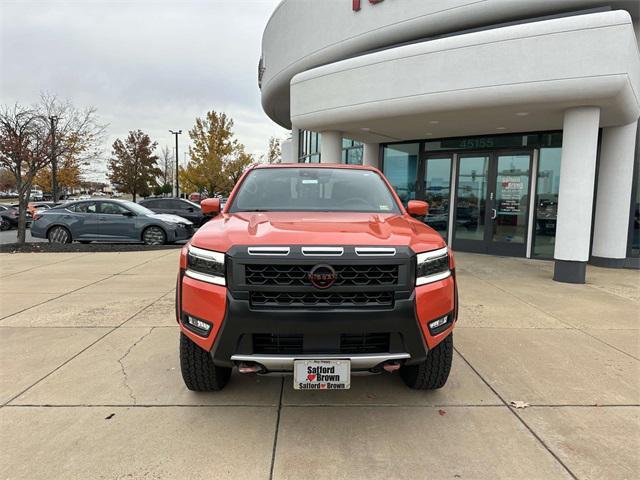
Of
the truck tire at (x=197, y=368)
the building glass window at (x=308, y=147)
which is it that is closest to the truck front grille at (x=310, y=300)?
the truck tire at (x=197, y=368)

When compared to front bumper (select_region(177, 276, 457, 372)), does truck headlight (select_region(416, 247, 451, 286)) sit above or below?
above

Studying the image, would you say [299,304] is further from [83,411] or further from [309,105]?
[309,105]

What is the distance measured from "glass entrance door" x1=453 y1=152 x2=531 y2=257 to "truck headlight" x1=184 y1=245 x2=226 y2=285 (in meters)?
9.88

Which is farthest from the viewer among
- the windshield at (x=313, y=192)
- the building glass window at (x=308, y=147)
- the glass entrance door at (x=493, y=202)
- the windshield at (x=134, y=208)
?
the building glass window at (x=308, y=147)

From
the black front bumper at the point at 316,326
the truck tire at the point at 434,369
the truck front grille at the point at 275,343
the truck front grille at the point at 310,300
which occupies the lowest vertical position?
the truck tire at the point at 434,369

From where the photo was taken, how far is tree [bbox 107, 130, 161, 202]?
3931cm

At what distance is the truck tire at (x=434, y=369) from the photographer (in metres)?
3.03

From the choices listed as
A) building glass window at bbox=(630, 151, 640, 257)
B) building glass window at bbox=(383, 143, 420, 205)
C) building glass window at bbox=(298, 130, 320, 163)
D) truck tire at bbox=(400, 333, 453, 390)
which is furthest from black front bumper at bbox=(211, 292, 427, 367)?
building glass window at bbox=(298, 130, 320, 163)

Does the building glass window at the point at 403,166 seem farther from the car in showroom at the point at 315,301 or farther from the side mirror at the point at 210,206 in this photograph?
the car in showroom at the point at 315,301

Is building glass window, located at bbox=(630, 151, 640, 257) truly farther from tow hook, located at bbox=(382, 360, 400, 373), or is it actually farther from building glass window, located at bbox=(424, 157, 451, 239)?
tow hook, located at bbox=(382, 360, 400, 373)

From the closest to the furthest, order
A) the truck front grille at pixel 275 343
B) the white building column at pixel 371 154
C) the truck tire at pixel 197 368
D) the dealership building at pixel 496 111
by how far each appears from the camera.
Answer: the truck front grille at pixel 275 343 < the truck tire at pixel 197 368 < the dealership building at pixel 496 111 < the white building column at pixel 371 154

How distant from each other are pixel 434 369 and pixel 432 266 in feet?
2.84

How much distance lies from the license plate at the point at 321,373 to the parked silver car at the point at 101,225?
1056 centimetres

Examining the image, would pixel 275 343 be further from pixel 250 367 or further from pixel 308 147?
pixel 308 147
